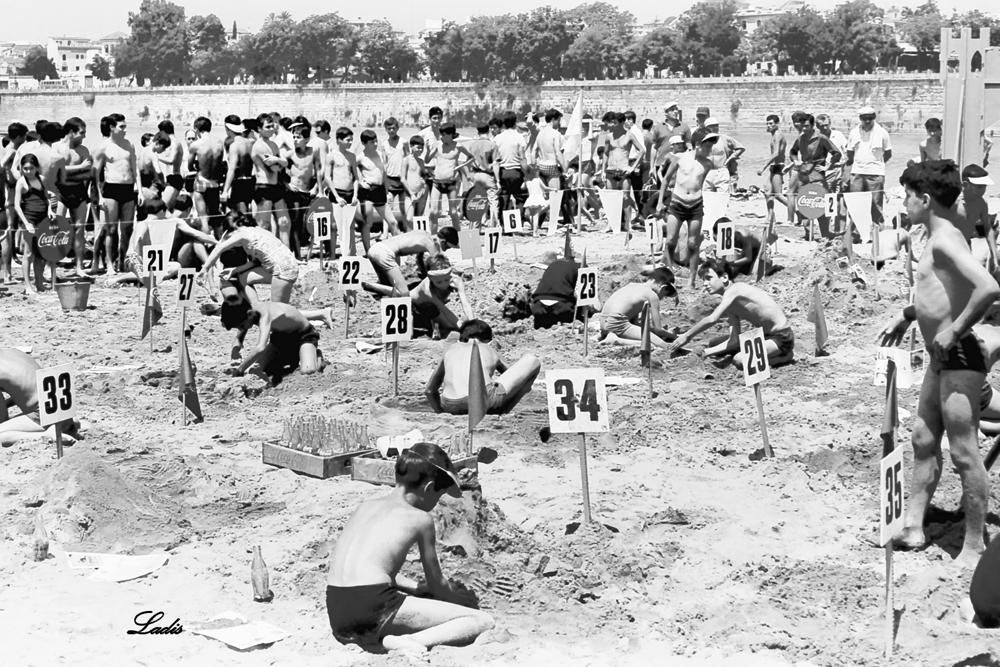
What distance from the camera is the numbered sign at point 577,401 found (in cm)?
840

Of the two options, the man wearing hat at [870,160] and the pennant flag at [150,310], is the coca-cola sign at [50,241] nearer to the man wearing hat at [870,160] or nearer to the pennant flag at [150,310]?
the pennant flag at [150,310]

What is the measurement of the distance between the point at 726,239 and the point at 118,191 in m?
7.14

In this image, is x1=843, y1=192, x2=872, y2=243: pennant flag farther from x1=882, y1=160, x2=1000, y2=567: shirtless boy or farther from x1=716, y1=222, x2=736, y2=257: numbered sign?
x1=882, y1=160, x2=1000, y2=567: shirtless boy

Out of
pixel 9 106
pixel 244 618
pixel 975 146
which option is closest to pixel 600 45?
pixel 9 106

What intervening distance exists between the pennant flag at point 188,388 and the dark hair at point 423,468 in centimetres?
444

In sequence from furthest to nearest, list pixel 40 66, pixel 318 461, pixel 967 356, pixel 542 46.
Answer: pixel 40 66
pixel 542 46
pixel 318 461
pixel 967 356

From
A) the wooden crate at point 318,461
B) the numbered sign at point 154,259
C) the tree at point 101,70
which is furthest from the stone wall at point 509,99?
the wooden crate at point 318,461

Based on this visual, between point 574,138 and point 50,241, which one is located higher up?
point 574,138

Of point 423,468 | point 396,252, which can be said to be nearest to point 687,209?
point 396,252

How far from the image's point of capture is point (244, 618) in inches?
278

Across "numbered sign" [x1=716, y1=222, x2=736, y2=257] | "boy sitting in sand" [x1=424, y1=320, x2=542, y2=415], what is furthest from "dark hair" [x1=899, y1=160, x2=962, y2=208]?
"numbered sign" [x1=716, y1=222, x2=736, y2=257]

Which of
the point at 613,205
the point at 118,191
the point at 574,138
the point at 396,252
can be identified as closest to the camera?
the point at 396,252

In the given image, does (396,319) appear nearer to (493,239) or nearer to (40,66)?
(493,239)

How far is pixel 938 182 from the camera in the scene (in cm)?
744
